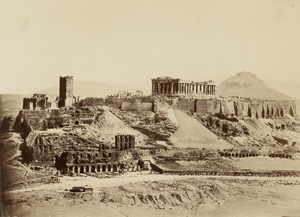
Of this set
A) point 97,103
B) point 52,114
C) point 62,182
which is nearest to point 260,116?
point 97,103

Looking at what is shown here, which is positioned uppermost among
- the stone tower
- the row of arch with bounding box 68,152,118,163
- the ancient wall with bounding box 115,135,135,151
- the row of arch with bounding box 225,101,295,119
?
the stone tower

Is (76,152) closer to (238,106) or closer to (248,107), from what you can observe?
(238,106)

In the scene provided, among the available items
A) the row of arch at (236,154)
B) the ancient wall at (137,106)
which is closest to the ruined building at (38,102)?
the ancient wall at (137,106)

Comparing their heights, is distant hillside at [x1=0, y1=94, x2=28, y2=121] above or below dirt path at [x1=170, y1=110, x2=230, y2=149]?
above

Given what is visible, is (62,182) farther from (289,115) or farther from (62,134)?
(289,115)

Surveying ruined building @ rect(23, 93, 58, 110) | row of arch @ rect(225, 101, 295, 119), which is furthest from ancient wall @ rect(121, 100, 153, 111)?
row of arch @ rect(225, 101, 295, 119)

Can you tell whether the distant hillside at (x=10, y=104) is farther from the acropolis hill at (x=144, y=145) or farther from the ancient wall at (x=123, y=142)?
the ancient wall at (x=123, y=142)

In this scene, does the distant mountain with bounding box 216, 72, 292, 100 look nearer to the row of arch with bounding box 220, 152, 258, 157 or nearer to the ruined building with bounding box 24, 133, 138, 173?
the row of arch with bounding box 220, 152, 258, 157
